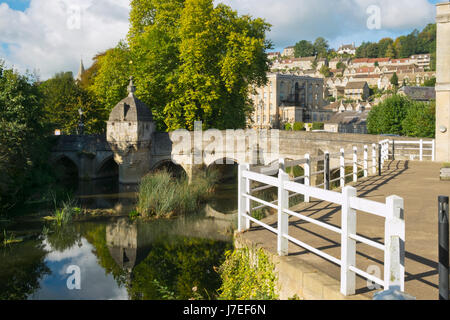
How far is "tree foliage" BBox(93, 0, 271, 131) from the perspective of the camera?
2588 centimetres

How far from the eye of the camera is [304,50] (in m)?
171

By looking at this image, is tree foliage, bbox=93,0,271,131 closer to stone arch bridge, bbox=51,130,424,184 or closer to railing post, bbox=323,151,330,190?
stone arch bridge, bbox=51,130,424,184

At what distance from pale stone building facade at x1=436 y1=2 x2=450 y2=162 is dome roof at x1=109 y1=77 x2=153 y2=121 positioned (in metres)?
16.4

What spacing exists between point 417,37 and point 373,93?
51093mm

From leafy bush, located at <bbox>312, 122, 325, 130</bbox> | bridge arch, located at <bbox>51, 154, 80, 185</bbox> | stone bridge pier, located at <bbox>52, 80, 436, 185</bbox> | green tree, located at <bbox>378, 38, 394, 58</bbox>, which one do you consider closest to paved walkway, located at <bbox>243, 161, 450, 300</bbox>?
stone bridge pier, located at <bbox>52, 80, 436, 185</bbox>

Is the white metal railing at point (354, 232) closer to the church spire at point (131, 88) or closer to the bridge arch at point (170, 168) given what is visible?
the church spire at point (131, 88)

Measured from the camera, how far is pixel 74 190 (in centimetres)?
2667

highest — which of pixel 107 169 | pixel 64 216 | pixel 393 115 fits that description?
pixel 393 115

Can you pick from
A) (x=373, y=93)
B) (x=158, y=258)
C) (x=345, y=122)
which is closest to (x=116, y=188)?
(x=158, y=258)

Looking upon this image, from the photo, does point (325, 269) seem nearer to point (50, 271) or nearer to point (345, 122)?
point (50, 271)

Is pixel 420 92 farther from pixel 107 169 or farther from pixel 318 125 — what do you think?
pixel 107 169

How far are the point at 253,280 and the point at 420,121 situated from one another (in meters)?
35.1

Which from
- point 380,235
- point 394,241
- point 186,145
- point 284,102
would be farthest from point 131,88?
point 284,102
